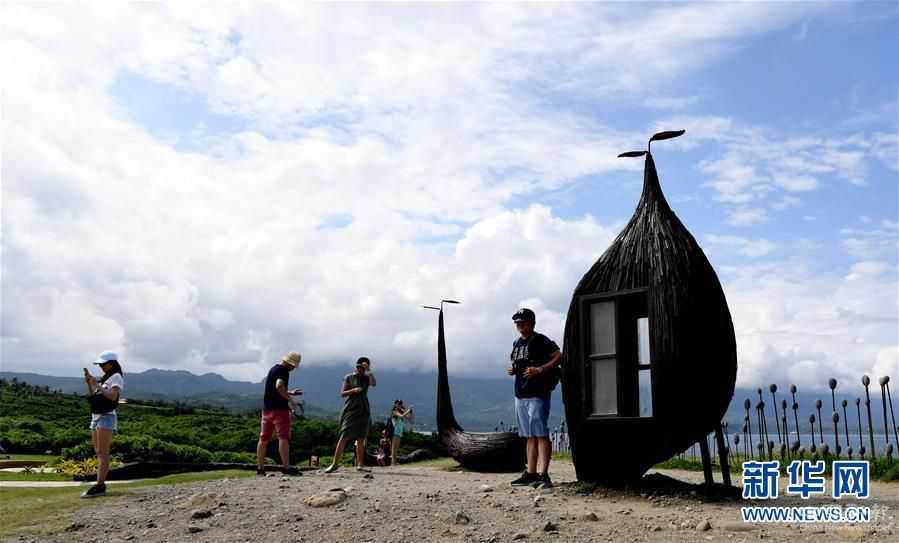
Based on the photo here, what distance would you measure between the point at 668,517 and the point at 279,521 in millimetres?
4094

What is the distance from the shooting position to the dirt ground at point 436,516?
7789 mm

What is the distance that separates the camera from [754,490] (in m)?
9.83

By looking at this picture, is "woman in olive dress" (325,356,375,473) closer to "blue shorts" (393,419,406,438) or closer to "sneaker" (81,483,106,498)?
"sneaker" (81,483,106,498)

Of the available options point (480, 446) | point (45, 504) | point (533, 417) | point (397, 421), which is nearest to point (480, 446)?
point (480, 446)

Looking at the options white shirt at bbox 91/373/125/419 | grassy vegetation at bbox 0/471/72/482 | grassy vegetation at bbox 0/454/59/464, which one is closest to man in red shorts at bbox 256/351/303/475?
white shirt at bbox 91/373/125/419

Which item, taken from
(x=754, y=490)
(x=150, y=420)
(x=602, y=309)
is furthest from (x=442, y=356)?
(x=150, y=420)

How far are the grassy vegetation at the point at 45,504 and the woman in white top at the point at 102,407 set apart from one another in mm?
296

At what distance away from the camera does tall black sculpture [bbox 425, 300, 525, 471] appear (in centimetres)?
1680

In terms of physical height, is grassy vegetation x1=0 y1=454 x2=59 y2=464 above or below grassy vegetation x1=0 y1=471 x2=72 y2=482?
above

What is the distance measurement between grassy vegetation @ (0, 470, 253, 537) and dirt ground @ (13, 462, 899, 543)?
261 millimetres

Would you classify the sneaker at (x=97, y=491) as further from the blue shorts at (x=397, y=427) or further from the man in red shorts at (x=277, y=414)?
the blue shorts at (x=397, y=427)

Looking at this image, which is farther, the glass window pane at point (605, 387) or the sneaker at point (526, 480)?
the sneaker at point (526, 480)

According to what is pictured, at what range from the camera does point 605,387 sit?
1061cm

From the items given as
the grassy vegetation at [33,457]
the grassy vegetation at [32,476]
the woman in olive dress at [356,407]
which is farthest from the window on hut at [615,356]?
the grassy vegetation at [33,457]
